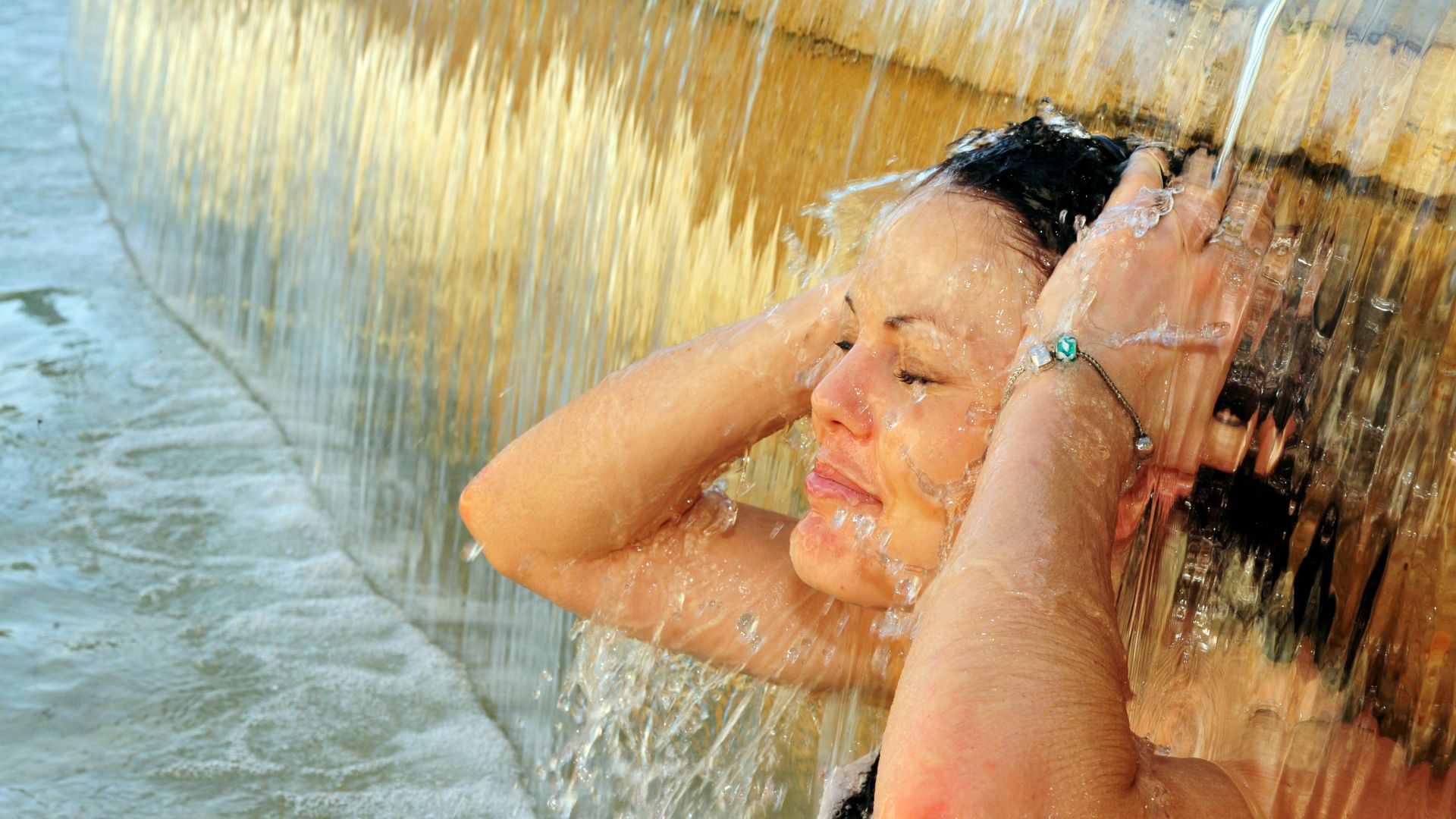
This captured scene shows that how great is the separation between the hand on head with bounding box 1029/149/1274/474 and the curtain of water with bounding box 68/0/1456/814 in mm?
52

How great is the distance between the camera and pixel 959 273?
74.9 inches

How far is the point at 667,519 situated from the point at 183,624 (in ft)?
6.65

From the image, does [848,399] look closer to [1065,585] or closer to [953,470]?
[953,470]

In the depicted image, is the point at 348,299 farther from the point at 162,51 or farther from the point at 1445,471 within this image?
the point at 1445,471

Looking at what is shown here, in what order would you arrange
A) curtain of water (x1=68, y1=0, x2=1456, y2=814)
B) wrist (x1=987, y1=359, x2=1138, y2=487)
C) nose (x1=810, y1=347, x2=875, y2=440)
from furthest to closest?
nose (x1=810, y1=347, x2=875, y2=440) < curtain of water (x1=68, y1=0, x2=1456, y2=814) < wrist (x1=987, y1=359, x2=1138, y2=487)

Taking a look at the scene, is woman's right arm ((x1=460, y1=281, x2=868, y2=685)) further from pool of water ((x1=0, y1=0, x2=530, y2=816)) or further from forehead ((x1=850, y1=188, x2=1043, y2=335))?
pool of water ((x1=0, y1=0, x2=530, y2=816))

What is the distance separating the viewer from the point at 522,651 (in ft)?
12.5

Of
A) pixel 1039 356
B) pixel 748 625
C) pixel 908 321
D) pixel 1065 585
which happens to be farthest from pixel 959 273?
pixel 748 625

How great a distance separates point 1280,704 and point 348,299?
3.67 m

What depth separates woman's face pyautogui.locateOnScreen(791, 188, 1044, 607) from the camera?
74.5 inches

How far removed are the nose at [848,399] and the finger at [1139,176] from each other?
0.36 meters

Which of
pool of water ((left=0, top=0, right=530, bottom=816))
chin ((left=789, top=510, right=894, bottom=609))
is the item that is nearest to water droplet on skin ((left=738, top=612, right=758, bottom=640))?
chin ((left=789, top=510, right=894, bottom=609))

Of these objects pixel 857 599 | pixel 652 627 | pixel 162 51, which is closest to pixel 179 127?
pixel 162 51

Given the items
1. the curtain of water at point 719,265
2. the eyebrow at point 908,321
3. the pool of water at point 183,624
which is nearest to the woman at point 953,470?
the eyebrow at point 908,321
